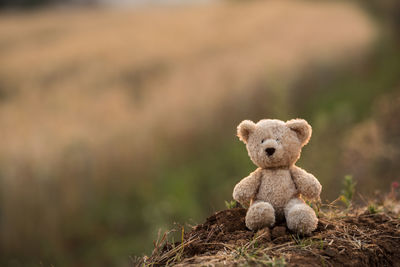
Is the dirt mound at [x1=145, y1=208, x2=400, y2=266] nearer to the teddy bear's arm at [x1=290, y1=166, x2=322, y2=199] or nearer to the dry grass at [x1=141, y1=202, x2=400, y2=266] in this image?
the dry grass at [x1=141, y1=202, x2=400, y2=266]

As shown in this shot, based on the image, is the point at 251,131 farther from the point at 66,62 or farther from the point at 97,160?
the point at 66,62

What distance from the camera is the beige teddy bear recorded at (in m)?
2.47

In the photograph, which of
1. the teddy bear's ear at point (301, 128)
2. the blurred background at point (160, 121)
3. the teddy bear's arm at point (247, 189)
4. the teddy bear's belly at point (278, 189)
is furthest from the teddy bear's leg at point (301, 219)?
the blurred background at point (160, 121)

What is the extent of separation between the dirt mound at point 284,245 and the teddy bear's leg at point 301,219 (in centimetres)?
4

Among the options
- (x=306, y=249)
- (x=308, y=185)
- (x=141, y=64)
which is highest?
(x=141, y=64)

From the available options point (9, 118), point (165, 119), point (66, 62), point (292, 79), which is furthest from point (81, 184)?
point (66, 62)

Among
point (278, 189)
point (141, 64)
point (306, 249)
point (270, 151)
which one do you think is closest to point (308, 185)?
point (278, 189)

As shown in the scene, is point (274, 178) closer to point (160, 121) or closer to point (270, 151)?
point (270, 151)

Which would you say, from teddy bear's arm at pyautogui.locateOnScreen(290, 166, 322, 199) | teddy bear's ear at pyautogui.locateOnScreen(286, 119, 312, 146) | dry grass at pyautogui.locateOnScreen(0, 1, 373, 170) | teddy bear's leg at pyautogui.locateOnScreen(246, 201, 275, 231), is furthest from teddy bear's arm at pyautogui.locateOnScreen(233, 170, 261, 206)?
dry grass at pyautogui.locateOnScreen(0, 1, 373, 170)

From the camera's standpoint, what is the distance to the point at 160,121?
7668 millimetres

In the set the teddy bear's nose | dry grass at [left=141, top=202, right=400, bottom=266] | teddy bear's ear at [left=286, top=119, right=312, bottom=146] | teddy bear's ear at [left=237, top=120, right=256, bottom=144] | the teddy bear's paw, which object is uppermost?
teddy bear's ear at [left=237, top=120, right=256, bottom=144]

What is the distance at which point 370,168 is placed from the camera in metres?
5.23

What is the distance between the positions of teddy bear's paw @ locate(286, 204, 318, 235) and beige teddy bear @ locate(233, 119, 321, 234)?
1 cm

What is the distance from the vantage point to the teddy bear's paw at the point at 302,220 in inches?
94.0
